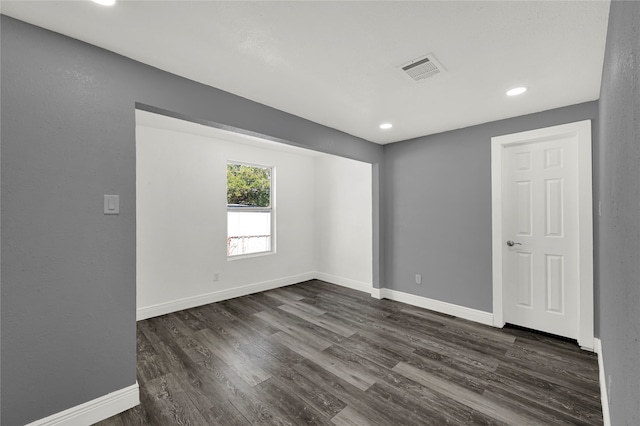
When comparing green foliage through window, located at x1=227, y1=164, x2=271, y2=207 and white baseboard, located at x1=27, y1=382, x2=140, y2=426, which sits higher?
green foliage through window, located at x1=227, y1=164, x2=271, y2=207

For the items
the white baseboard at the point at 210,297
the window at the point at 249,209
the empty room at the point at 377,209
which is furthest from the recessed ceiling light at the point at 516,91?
the white baseboard at the point at 210,297

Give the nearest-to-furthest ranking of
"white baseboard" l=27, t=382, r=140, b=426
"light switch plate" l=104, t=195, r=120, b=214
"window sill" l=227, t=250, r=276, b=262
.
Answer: "white baseboard" l=27, t=382, r=140, b=426 → "light switch plate" l=104, t=195, r=120, b=214 → "window sill" l=227, t=250, r=276, b=262

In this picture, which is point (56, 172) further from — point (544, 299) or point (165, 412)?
point (544, 299)

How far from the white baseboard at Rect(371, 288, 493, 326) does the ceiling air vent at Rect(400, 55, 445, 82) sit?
111 inches

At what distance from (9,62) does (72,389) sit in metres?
1.98

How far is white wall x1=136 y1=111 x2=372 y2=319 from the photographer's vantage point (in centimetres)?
361

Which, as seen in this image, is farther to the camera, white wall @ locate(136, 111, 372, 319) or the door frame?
white wall @ locate(136, 111, 372, 319)

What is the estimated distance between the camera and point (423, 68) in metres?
2.04

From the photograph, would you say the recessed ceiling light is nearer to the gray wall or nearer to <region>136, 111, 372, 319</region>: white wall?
<region>136, 111, 372, 319</region>: white wall

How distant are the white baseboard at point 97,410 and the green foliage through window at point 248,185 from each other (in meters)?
2.98

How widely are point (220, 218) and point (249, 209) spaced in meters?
0.57

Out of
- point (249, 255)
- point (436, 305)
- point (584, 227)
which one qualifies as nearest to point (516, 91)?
point (584, 227)

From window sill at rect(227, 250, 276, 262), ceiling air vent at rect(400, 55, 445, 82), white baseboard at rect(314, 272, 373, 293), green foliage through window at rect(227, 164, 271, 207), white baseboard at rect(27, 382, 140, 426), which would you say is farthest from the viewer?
white baseboard at rect(314, 272, 373, 293)

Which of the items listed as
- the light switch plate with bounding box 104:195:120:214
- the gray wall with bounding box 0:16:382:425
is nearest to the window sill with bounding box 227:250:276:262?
the gray wall with bounding box 0:16:382:425
